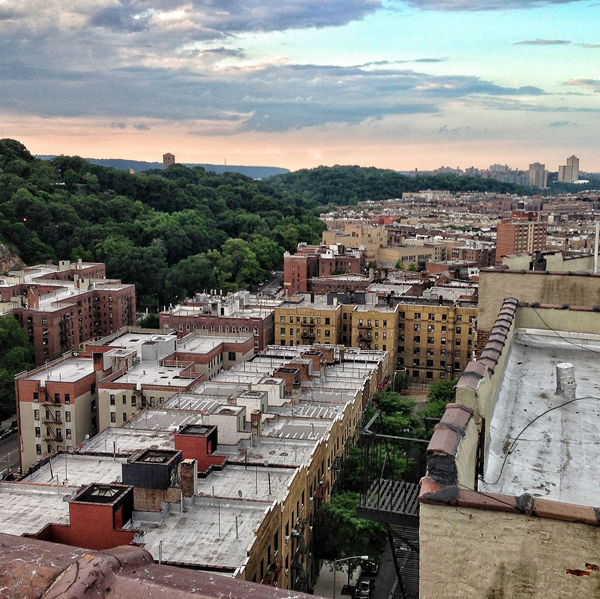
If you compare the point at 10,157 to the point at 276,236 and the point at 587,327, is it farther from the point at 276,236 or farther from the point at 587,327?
the point at 587,327

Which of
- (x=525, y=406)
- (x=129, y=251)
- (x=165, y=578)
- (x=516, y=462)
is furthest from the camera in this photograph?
(x=129, y=251)

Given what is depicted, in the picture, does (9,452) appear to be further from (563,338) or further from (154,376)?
(563,338)

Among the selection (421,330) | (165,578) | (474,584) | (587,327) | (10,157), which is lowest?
(421,330)

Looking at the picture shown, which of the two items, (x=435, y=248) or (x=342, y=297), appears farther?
(x=435, y=248)

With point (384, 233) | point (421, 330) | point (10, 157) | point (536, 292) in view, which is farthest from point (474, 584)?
point (10, 157)

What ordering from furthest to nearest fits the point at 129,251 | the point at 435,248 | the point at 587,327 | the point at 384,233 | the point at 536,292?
the point at 384,233 → the point at 435,248 → the point at 129,251 → the point at 536,292 → the point at 587,327

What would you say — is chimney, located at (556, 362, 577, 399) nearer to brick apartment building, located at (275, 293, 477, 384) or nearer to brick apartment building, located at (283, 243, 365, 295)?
brick apartment building, located at (275, 293, 477, 384)
